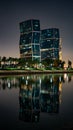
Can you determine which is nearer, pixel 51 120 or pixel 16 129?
pixel 16 129

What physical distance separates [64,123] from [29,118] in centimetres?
208

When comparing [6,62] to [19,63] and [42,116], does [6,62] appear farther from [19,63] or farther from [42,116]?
[42,116]

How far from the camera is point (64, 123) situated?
514 inches

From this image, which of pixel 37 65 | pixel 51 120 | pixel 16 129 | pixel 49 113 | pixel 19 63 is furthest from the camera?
pixel 37 65

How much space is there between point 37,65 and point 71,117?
16988 cm

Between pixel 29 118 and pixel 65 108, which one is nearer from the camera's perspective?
pixel 29 118

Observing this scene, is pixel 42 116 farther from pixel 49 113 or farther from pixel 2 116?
pixel 2 116

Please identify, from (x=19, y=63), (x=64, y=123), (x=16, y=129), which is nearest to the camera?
(x=16, y=129)

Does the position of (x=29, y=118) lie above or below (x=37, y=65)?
above

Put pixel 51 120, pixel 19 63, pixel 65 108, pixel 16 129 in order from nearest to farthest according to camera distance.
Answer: pixel 16 129
pixel 51 120
pixel 65 108
pixel 19 63

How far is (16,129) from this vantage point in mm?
11836

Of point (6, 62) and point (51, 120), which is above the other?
point (51, 120)

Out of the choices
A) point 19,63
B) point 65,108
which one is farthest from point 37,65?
point 65,108

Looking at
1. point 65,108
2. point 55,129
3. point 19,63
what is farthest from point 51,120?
point 19,63
